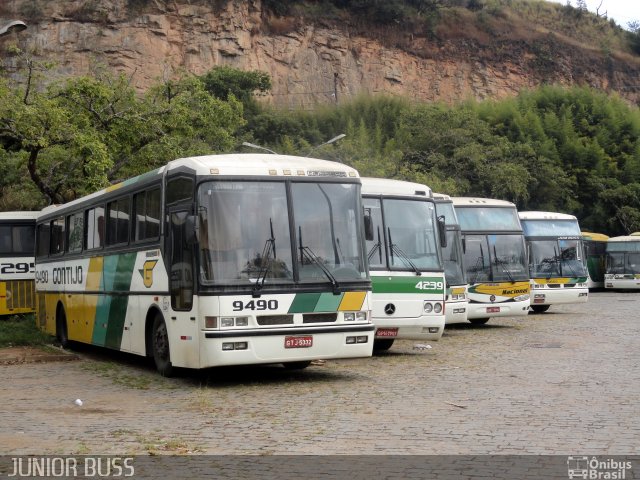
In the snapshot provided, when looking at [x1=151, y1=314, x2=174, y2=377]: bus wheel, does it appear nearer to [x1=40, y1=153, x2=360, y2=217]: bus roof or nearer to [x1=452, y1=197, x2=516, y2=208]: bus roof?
[x1=40, y1=153, x2=360, y2=217]: bus roof

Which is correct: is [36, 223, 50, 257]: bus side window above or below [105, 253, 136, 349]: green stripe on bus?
above

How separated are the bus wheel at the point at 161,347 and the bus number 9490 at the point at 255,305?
5.76 ft

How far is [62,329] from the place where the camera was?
1912 cm

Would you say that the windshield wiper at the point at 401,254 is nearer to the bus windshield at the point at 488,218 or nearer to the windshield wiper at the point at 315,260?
the windshield wiper at the point at 315,260

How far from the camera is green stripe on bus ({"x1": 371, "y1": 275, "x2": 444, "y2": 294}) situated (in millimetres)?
15664

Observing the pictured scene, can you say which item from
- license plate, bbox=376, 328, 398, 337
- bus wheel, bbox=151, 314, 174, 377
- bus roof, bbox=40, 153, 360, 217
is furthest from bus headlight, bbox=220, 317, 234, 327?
license plate, bbox=376, 328, 398, 337

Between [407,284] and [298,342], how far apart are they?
13.8 feet

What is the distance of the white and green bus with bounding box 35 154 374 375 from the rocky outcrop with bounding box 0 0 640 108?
49996 mm

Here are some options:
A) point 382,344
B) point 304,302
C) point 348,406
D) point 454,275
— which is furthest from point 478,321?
point 348,406

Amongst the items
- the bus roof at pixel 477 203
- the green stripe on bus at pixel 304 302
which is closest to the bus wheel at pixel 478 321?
the bus roof at pixel 477 203

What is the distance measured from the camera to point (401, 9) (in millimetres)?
77062

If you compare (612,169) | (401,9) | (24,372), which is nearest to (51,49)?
(401,9)

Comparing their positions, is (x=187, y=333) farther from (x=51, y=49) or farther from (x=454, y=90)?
(x=454, y=90)

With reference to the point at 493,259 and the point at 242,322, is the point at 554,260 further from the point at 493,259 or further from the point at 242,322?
the point at 242,322
